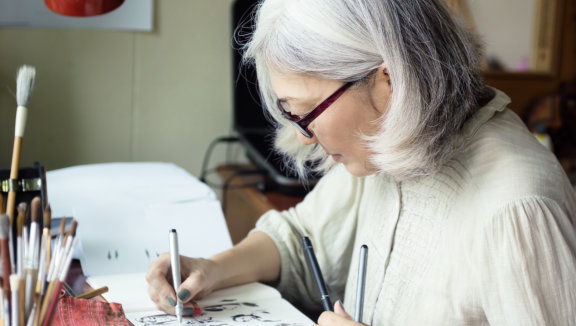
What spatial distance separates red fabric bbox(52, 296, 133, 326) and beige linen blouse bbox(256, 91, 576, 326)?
38 centimetres

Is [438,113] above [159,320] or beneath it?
above

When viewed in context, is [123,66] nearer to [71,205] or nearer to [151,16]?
[151,16]

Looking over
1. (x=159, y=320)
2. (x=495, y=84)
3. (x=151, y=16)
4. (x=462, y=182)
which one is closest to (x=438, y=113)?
(x=462, y=182)

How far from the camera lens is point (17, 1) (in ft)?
5.49

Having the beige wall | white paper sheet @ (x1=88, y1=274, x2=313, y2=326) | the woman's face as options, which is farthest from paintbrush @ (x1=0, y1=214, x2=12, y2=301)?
the beige wall

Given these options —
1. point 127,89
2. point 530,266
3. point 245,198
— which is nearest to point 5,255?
point 530,266

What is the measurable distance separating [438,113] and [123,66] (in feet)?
4.01

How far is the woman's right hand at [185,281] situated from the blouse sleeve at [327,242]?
0.18 meters

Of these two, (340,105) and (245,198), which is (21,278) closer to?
(340,105)

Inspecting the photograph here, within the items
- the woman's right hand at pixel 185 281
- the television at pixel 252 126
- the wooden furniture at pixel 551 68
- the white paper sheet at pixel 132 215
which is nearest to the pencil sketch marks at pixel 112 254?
the white paper sheet at pixel 132 215

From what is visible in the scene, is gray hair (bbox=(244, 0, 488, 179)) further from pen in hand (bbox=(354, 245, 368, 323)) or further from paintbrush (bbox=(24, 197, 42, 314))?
paintbrush (bbox=(24, 197, 42, 314))

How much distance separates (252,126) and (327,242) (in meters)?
0.85

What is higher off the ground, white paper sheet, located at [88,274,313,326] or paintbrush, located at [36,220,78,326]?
paintbrush, located at [36,220,78,326]

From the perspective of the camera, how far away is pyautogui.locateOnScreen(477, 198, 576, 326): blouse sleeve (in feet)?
2.35
